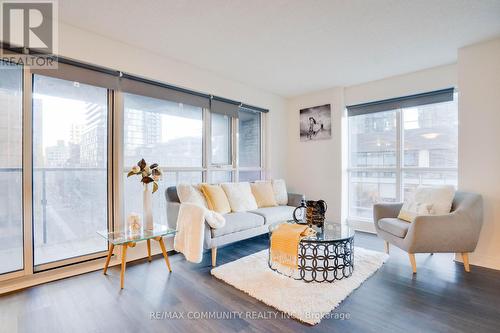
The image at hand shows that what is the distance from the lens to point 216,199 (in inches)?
128

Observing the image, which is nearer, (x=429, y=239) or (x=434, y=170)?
(x=429, y=239)

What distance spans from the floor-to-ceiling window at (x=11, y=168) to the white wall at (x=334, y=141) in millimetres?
4102

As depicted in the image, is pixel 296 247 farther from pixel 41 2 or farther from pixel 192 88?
pixel 41 2

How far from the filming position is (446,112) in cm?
360

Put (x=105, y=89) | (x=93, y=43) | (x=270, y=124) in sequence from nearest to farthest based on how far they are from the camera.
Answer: (x=93, y=43)
(x=105, y=89)
(x=270, y=124)

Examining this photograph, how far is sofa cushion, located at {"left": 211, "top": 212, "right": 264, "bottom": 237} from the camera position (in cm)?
285

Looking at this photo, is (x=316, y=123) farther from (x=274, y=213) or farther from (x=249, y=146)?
(x=274, y=213)

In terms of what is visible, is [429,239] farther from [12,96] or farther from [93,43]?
[12,96]

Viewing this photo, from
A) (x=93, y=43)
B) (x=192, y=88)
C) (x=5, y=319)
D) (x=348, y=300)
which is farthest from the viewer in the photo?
(x=192, y=88)

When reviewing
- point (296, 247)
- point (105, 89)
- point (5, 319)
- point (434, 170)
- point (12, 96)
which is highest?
point (105, 89)

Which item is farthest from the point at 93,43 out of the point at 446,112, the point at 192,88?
the point at 446,112

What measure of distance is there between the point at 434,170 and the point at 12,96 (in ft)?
→ 17.0

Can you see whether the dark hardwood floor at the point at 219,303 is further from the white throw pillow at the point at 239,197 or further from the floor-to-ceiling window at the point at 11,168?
the white throw pillow at the point at 239,197

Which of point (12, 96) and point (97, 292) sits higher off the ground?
point (12, 96)
